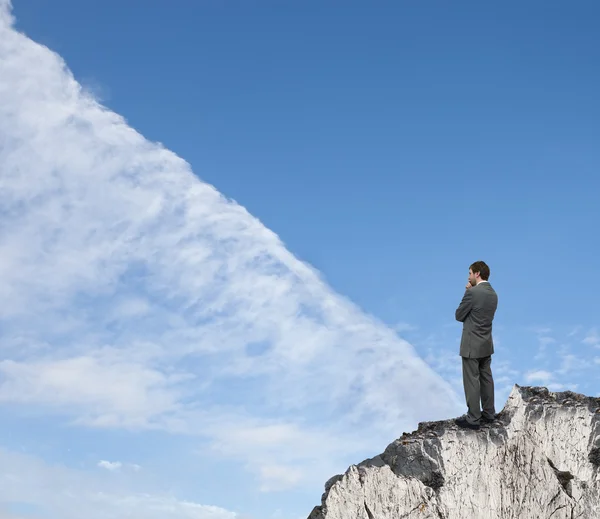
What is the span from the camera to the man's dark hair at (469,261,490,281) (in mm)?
16234

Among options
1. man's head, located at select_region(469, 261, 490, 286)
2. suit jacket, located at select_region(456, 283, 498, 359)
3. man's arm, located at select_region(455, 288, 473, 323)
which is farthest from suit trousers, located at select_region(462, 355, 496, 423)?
man's head, located at select_region(469, 261, 490, 286)

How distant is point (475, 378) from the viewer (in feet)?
51.5

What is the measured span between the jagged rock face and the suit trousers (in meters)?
0.40

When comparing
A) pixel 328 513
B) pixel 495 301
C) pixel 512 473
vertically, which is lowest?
pixel 328 513

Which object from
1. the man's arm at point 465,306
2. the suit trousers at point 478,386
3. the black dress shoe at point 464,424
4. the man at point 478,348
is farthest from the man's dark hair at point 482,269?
the black dress shoe at point 464,424

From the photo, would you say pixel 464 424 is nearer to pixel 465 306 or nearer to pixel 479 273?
pixel 465 306

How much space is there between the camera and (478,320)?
1577cm

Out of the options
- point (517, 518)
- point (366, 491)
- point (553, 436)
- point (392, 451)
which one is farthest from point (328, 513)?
point (553, 436)

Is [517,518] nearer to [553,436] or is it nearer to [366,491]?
[553,436]

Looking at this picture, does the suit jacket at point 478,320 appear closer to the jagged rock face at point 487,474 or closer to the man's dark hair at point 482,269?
the man's dark hair at point 482,269

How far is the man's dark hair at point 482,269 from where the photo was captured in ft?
53.3

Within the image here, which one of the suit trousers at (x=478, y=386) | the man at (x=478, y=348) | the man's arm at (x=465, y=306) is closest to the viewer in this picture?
the suit trousers at (x=478, y=386)

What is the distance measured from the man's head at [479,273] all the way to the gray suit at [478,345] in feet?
0.62

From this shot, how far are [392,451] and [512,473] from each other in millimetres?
2421
